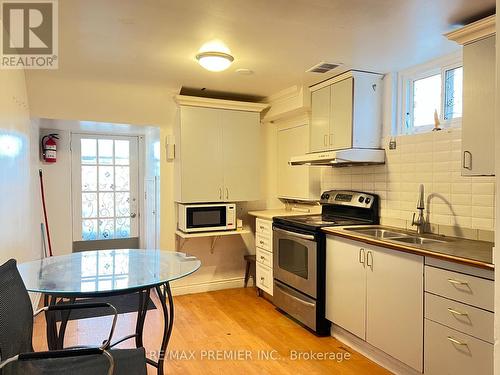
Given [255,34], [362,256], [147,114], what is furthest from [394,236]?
[147,114]

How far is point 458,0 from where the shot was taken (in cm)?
186

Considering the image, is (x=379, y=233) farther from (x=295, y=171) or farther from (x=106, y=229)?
(x=106, y=229)

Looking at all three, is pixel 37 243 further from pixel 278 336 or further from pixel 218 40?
pixel 218 40

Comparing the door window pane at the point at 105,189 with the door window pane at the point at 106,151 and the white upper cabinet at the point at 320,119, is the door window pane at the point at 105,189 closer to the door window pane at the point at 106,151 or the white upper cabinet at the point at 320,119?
the door window pane at the point at 106,151

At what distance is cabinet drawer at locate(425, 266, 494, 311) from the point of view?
1.79 meters

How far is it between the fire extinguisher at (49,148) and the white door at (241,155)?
2.42 meters

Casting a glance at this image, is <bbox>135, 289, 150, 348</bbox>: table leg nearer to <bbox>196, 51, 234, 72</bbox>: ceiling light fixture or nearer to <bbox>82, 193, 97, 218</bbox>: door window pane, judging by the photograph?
<bbox>196, 51, 234, 72</bbox>: ceiling light fixture

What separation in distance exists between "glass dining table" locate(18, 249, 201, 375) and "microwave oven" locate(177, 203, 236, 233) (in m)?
1.14

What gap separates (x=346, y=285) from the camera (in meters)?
2.74

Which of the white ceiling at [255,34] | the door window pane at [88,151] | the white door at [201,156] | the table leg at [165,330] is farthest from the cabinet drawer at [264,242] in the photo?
the door window pane at [88,151]

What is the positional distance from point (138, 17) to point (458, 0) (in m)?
1.78

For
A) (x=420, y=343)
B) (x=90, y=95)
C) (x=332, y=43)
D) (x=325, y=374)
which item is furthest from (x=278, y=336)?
(x=90, y=95)

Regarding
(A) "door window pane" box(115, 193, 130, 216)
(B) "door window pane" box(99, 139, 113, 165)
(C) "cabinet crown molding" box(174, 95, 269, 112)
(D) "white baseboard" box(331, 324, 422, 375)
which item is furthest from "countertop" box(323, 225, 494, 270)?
(B) "door window pane" box(99, 139, 113, 165)

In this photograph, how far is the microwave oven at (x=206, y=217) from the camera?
372cm
